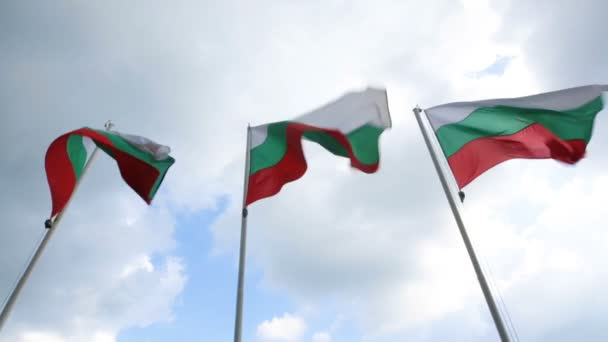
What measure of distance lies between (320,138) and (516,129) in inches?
245

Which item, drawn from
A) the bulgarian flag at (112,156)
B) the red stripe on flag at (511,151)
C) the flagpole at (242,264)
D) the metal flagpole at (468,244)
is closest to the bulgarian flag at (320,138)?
the flagpole at (242,264)

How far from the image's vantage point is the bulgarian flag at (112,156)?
12594mm

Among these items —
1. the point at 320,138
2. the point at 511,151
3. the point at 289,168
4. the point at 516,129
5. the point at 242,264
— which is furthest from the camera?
the point at 516,129

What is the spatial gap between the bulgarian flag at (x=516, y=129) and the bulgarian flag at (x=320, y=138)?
2.33 m

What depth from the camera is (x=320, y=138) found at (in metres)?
12.5

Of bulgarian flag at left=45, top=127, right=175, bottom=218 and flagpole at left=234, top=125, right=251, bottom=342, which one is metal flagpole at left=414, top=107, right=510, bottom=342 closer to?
flagpole at left=234, top=125, right=251, bottom=342

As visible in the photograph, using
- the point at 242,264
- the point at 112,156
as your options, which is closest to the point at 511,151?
the point at 242,264

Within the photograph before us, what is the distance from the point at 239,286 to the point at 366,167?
15.2 feet

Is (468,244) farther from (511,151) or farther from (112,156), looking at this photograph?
(112,156)

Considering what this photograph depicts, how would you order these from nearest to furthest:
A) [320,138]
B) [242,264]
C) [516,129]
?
[242,264] → [320,138] → [516,129]

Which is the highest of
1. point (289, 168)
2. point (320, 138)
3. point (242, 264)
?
point (320, 138)

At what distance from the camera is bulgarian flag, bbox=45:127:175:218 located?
12.6 metres

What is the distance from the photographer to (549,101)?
13641mm

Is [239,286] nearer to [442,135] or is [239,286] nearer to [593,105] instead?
[442,135]
